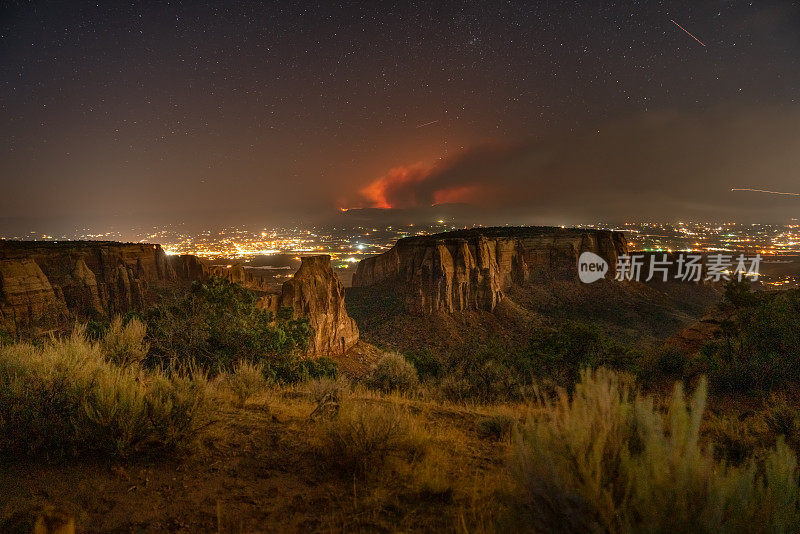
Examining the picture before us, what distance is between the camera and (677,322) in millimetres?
43719

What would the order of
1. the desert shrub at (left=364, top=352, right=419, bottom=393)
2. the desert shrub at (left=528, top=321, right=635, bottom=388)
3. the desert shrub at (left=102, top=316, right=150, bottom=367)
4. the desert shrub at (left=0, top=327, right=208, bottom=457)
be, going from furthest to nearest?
the desert shrub at (left=528, top=321, right=635, bottom=388)
the desert shrub at (left=364, top=352, right=419, bottom=393)
the desert shrub at (left=102, top=316, right=150, bottom=367)
the desert shrub at (left=0, top=327, right=208, bottom=457)

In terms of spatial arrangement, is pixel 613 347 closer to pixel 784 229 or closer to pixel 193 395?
pixel 193 395

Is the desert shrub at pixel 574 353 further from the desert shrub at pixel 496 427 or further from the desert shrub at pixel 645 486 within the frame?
the desert shrub at pixel 645 486

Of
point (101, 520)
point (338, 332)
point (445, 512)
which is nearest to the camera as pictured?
point (101, 520)

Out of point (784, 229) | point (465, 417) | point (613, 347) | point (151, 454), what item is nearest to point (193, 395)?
point (151, 454)

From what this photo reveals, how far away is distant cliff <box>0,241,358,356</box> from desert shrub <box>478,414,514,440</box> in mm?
20726

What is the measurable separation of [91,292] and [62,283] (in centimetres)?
225

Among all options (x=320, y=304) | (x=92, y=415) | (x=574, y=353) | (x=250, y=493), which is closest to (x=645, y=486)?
(x=250, y=493)

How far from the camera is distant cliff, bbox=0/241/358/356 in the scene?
26.3 m

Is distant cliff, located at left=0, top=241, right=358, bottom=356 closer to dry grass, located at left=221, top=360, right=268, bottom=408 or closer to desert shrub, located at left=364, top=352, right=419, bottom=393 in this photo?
desert shrub, located at left=364, top=352, right=419, bottom=393

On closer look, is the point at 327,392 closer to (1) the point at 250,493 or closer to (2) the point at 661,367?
(1) the point at 250,493

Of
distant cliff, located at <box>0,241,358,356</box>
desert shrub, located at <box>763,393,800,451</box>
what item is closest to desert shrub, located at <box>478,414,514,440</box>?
desert shrub, located at <box>763,393,800,451</box>

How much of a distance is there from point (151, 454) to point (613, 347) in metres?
13.8

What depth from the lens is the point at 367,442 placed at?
152 inches
